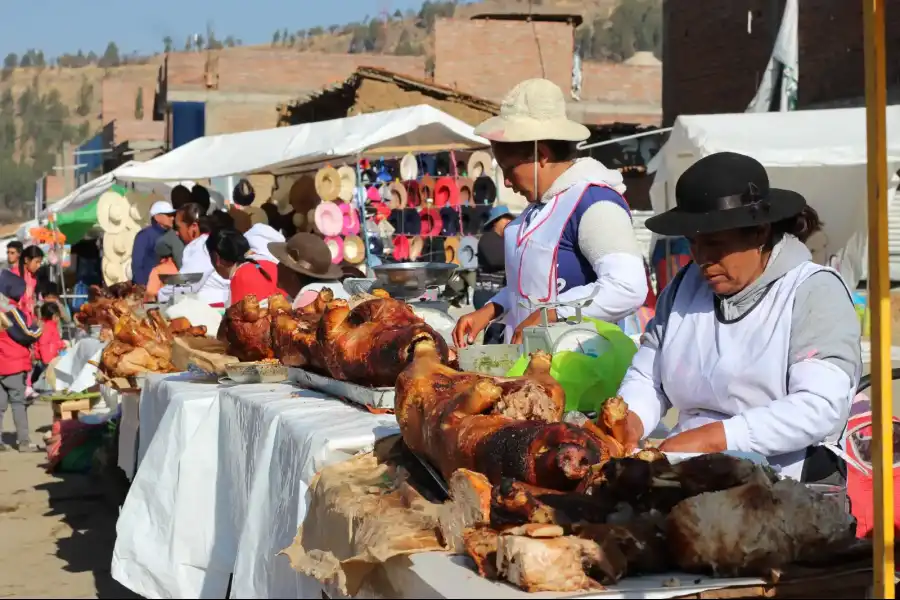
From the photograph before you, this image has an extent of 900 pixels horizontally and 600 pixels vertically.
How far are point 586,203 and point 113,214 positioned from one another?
1264 cm

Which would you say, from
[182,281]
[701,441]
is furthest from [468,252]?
[701,441]

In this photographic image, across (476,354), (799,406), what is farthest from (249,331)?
(799,406)

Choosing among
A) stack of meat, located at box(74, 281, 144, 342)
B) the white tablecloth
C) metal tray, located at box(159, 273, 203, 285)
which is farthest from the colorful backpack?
metal tray, located at box(159, 273, 203, 285)

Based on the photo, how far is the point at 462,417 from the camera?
7.84 feet

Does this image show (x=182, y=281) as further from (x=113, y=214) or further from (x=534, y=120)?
(x=113, y=214)

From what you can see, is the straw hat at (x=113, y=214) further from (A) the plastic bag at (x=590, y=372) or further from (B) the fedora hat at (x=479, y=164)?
(A) the plastic bag at (x=590, y=372)

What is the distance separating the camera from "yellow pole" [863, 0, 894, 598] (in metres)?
1.82

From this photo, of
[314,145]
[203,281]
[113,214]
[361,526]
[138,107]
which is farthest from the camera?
[138,107]

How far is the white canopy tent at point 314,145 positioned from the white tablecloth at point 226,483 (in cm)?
571

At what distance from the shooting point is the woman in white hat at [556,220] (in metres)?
3.58

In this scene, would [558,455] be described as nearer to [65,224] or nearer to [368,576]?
[368,576]


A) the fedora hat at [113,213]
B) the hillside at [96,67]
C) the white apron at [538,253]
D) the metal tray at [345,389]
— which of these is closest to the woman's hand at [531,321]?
the white apron at [538,253]

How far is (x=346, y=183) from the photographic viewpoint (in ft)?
38.4

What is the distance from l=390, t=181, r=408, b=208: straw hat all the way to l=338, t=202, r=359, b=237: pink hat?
1.32 feet
